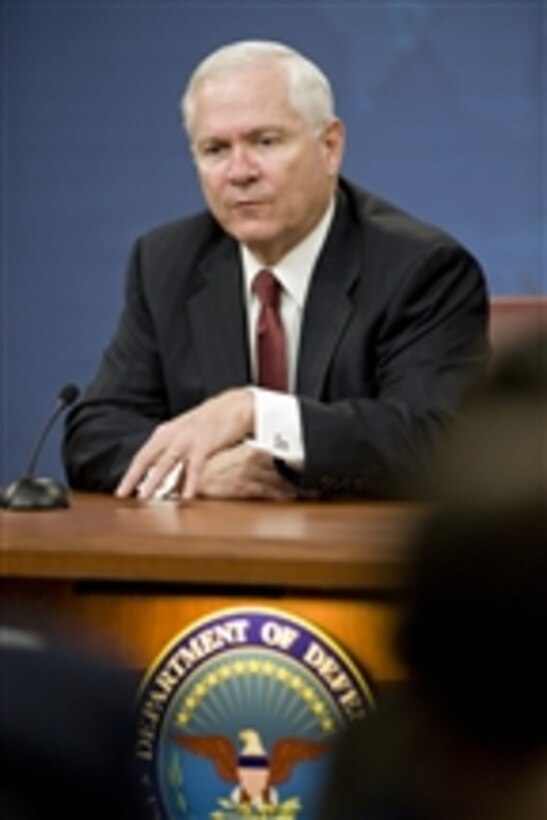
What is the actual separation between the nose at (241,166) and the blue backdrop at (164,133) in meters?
2.54

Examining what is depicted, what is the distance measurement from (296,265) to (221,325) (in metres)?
0.18

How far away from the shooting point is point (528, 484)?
11.1 inches

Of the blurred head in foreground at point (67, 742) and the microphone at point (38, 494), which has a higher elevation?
the blurred head in foreground at point (67, 742)

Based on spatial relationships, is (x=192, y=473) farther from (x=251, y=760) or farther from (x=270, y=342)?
(x=251, y=760)

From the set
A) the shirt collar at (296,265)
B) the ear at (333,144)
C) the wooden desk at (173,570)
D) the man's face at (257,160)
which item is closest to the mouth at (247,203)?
the man's face at (257,160)

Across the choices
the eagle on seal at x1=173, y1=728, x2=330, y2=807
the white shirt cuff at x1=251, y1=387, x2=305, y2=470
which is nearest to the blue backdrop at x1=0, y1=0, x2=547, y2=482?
the white shirt cuff at x1=251, y1=387, x2=305, y2=470

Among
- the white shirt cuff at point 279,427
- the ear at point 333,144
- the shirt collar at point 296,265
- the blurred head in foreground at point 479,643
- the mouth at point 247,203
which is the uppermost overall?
the ear at point 333,144

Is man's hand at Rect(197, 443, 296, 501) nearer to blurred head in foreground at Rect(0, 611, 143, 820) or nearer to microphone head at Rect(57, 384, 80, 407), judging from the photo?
microphone head at Rect(57, 384, 80, 407)

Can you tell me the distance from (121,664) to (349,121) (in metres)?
5.34

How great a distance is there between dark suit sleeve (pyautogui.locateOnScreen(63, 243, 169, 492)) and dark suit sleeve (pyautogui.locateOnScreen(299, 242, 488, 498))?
1.14 feet

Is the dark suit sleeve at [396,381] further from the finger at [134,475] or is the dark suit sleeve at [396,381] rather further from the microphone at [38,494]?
the microphone at [38,494]

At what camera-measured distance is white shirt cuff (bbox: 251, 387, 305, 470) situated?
2515 mm

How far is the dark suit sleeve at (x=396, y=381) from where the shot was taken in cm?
254

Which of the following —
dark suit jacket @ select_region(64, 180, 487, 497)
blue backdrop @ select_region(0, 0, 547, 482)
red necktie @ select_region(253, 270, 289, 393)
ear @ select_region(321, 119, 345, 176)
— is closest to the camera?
dark suit jacket @ select_region(64, 180, 487, 497)
